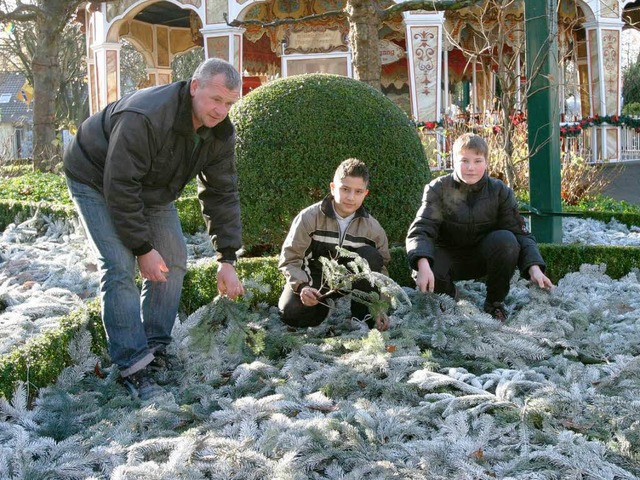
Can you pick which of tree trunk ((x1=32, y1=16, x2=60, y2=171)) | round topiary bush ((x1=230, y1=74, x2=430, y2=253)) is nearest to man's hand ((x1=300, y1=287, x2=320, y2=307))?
round topiary bush ((x1=230, y1=74, x2=430, y2=253))

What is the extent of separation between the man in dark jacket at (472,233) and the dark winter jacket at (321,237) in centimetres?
31

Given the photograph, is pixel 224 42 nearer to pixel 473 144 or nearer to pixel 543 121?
pixel 543 121

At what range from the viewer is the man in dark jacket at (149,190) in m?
3.55

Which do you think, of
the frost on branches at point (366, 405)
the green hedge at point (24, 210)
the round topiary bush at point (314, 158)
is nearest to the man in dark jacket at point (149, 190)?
the frost on branches at point (366, 405)

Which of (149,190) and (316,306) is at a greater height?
(149,190)

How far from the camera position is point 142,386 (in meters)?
3.74

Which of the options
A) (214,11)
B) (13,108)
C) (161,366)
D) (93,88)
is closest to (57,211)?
(161,366)

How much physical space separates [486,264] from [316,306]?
110cm

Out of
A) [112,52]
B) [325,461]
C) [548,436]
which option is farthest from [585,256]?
[112,52]

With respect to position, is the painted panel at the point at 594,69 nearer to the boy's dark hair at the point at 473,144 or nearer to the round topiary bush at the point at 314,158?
the round topiary bush at the point at 314,158

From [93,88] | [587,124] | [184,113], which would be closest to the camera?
[184,113]

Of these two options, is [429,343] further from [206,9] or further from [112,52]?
[112,52]

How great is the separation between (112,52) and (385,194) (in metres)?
15.7

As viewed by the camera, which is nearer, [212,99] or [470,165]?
[212,99]
